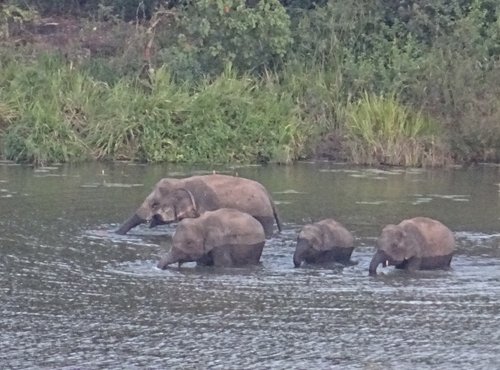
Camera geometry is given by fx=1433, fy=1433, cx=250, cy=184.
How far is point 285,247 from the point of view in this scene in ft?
50.1

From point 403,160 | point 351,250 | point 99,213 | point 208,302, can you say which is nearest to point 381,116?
point 403,160

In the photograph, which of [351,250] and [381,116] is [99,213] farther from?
[381,116]

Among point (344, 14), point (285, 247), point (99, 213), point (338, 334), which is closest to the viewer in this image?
point (338, 334)

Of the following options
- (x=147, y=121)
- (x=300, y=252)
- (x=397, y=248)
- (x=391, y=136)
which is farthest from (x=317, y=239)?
(x=147, y=121)

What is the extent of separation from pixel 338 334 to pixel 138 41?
16.3 meters

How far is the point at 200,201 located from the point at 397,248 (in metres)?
3.10

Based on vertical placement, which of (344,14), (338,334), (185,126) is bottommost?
(338,334)

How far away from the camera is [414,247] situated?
14.1 m

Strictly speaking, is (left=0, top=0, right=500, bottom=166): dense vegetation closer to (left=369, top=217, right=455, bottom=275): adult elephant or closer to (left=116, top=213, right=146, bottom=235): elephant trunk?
(left=116, top=213, right=146, bottom=235): elephant trunk

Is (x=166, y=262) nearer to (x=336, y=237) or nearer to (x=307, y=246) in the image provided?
(x=307, y=246)

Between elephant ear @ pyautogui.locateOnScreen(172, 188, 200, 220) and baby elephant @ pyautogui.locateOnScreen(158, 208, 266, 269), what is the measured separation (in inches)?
70.1

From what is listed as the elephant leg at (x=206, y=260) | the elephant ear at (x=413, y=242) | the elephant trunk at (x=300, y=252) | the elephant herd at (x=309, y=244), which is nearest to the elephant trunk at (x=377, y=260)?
the elephant herd at (x=309, y=244)

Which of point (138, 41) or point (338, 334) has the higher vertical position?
point (138, 41)

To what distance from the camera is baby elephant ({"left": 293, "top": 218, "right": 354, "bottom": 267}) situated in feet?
46.7
